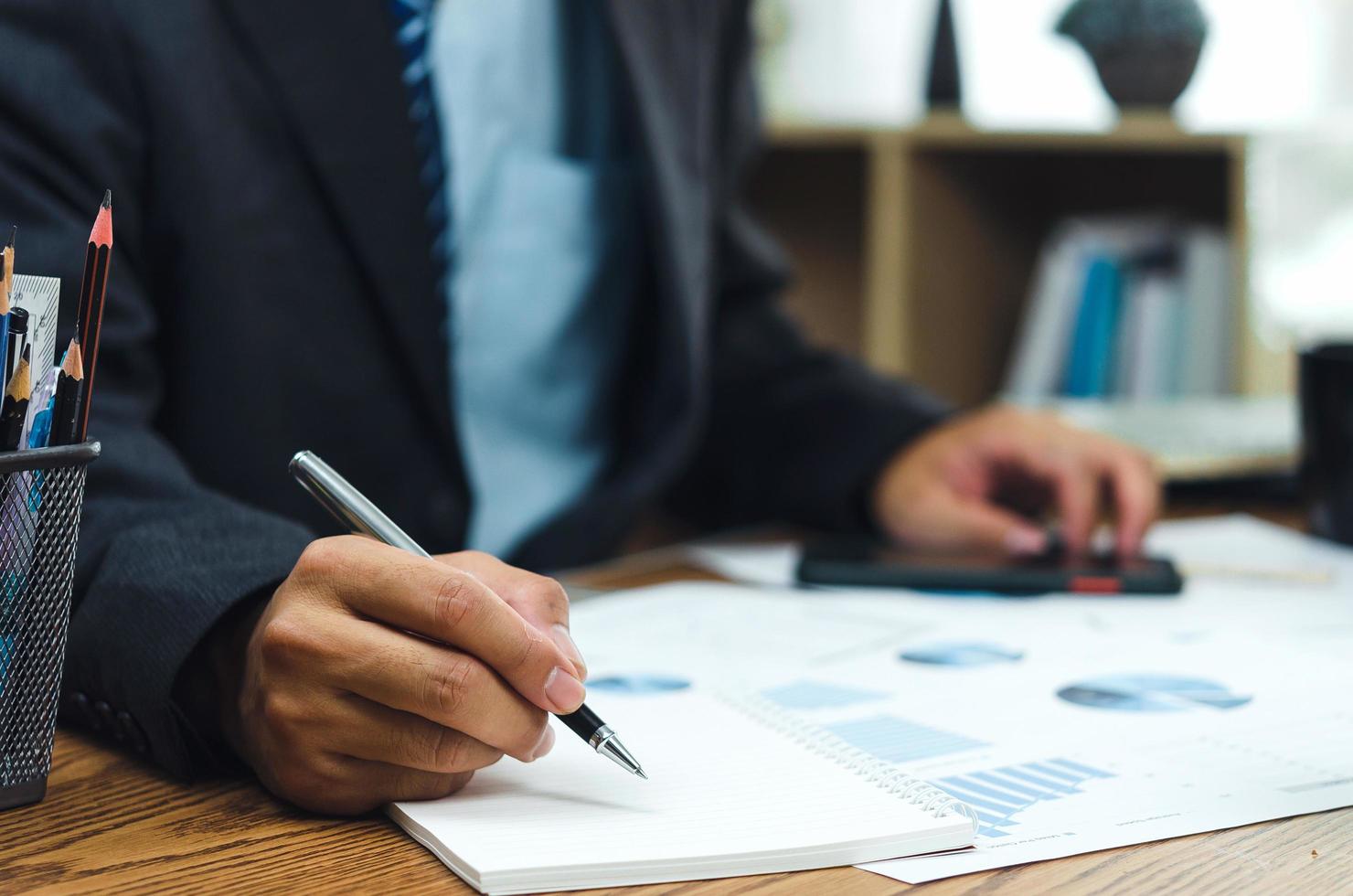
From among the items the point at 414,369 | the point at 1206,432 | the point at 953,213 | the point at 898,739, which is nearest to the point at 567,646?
the point at 898,739

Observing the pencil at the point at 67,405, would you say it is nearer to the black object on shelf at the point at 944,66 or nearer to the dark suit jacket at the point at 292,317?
the dark suit jacket at the point at 292,317

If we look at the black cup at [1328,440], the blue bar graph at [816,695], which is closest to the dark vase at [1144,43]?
the black cup at [1328,440]

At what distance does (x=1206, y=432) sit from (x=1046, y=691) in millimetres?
694

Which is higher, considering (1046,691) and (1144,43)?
(1144,43)

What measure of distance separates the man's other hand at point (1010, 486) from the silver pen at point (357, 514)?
1.67 ft

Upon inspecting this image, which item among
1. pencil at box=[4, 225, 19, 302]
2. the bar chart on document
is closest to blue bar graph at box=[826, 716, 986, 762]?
the bar chart on document

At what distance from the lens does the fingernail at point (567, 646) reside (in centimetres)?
49

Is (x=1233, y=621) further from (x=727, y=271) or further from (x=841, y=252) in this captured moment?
(x=841, y=252)

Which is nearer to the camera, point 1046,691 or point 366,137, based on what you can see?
point 1046,691

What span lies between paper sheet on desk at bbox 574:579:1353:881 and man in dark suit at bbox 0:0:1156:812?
0.15 m

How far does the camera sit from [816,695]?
63 centimetres

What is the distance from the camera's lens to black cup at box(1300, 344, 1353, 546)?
96 cm

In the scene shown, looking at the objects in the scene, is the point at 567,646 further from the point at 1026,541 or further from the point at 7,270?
the point at 1026,541

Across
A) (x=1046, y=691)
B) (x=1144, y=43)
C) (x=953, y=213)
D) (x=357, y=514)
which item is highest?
(x=1144, y=43)
